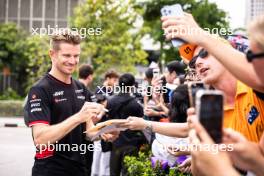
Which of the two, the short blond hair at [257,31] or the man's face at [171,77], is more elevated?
the short blond hair at [257,31]

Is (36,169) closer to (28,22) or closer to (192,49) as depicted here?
(192,49)

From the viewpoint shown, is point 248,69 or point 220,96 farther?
point 248,69

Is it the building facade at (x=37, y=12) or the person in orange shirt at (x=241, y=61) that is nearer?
the person in orange shirt at (x=241, y=61)

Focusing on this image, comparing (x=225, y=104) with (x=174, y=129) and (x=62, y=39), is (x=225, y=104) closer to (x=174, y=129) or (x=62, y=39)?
(x=174, y=129)

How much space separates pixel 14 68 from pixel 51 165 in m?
25.8

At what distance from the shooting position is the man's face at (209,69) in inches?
97.0

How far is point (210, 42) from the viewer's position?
1878 mm

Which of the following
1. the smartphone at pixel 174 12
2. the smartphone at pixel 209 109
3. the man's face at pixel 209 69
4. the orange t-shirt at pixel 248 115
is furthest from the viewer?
the man's face at pixel 209 69

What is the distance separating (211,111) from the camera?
149cm

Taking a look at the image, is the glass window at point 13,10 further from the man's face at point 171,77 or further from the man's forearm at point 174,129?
the man's forearm at point 174,129

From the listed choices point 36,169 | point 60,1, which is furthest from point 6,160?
point 60,1

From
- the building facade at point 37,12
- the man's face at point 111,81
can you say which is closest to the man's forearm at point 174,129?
the man's face at point 111,81

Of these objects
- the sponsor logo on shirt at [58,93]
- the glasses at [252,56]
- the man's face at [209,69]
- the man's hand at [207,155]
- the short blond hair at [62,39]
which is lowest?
the man's hand at [207,155]

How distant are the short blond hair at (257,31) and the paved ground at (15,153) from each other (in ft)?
21.9
